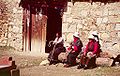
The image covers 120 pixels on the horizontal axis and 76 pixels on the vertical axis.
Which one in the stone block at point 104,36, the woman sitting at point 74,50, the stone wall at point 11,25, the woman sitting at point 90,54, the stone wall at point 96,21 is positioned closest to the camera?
the woman sitting at point 90,54

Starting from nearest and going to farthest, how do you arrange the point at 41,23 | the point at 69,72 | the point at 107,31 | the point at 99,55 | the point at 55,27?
the point at 69,72, the point at 99,55, the point at 107,31, the point at 41,23, the point at 55,27

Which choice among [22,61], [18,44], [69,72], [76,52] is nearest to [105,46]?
[76,52]

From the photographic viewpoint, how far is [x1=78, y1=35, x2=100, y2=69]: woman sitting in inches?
455

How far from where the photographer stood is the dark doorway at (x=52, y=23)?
15.4m

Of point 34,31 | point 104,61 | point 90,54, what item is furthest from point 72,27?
point 104,61

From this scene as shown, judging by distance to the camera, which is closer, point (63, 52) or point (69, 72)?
point (69, 72)

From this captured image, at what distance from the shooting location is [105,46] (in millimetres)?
13109

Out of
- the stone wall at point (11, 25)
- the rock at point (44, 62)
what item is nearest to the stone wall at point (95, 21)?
the rock at point (44, 62)

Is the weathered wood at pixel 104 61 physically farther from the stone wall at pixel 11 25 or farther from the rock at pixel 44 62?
the stone wall at pixel 11 25

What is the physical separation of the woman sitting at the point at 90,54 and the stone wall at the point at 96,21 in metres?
1.47

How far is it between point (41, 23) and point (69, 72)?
172 inches

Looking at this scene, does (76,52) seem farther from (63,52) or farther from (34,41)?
(34,41)

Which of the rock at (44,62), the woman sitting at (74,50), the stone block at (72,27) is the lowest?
the rock at (44,62)

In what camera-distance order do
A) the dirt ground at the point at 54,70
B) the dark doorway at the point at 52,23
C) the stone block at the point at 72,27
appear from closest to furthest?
the dirt ground at the point at 54,70
the stone block at the point at 72,27
the dark doorway at the point at 52,23
